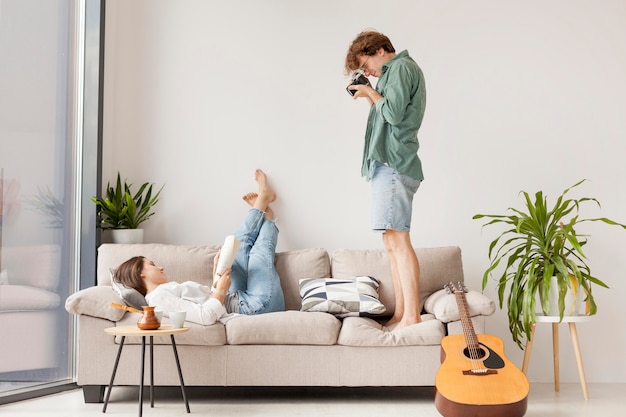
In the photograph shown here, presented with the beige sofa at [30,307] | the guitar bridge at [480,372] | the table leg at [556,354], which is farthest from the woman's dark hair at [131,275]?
the table leg at [556,354]

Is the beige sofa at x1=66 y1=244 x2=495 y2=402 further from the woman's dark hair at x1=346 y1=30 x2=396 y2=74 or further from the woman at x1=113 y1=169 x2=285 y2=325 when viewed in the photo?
the woman's dark hair at x1=346 y1=30 x2=396 y2=74

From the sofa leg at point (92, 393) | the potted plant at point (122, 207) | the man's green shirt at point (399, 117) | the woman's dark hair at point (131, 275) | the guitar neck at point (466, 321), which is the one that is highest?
the man's green shirt at point (399, 117)

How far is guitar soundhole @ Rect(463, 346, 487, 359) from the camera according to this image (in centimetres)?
322

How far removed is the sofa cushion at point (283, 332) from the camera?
11.8 ft

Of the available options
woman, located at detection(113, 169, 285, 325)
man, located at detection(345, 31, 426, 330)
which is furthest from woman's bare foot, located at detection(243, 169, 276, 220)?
man, located at detection(345, 31, 426, 330)

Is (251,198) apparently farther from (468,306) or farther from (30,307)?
(468,306)

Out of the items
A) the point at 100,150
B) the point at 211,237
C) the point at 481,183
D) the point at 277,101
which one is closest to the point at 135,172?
the point at 100,150

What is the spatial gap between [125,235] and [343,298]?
1391 millimetres

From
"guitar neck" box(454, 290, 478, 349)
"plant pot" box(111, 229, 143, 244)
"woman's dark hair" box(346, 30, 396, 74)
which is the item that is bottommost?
"guitar neck" box(454, 290, 478, 349)

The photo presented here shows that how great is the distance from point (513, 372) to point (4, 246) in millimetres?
2511

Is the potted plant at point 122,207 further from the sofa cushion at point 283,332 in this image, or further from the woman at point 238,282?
the sofa cushion at point 283,332

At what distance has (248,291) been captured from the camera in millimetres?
4078

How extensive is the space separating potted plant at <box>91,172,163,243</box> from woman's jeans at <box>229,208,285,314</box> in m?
0.62

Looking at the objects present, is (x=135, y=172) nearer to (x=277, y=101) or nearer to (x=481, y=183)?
(x=277, y=101)
